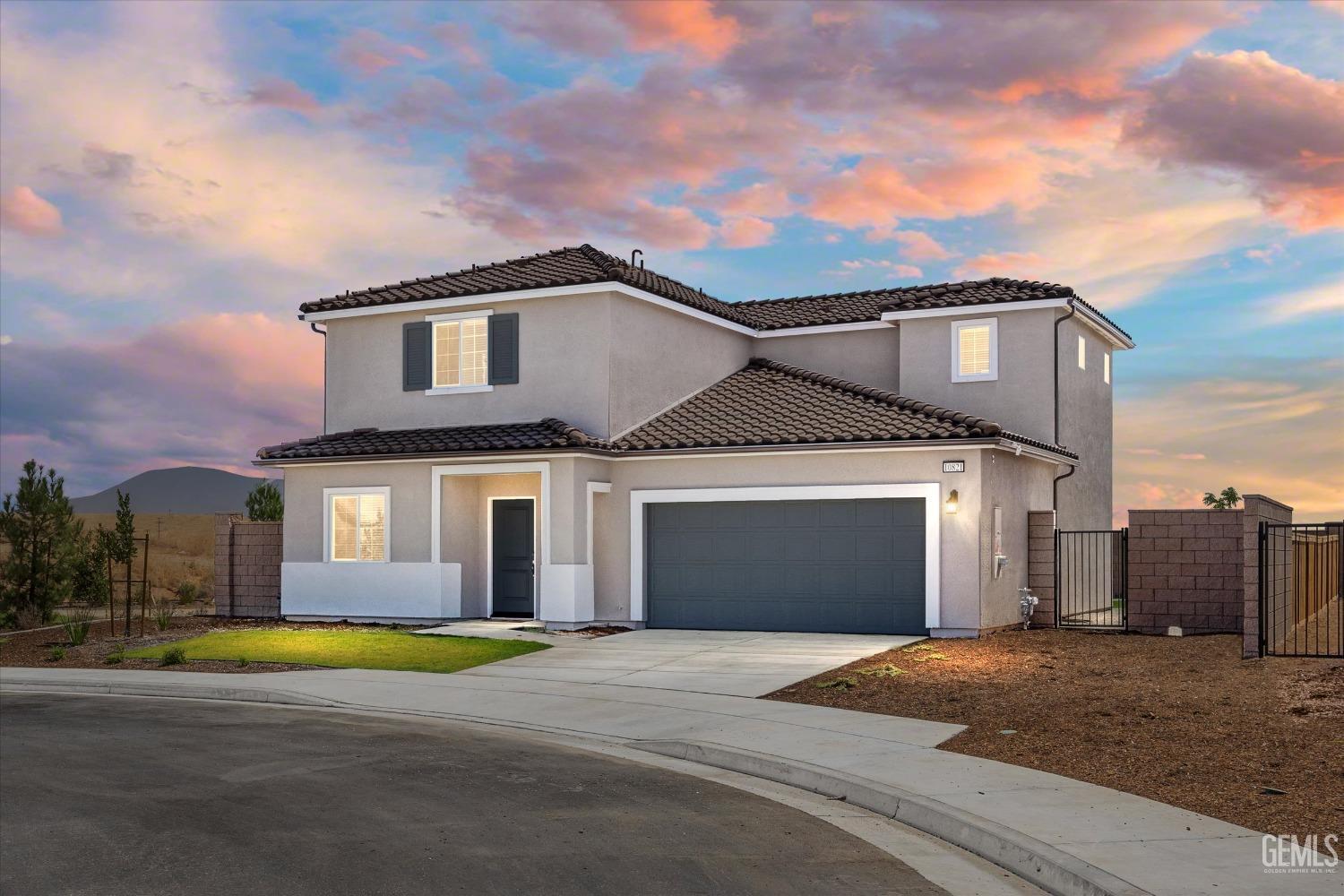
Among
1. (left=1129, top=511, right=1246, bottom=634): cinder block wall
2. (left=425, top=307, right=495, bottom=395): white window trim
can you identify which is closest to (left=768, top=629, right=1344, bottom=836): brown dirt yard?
(left=1129, top=511, right=1246, bottom=634): cinder block wall

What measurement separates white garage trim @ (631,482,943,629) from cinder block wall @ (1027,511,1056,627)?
3.56 meters

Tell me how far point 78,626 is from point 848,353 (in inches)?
698

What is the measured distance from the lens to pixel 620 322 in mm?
25891

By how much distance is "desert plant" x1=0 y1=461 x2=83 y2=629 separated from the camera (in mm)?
28203

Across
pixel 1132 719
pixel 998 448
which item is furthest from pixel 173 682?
pixel 998 448

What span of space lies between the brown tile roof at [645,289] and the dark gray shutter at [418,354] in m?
0.67

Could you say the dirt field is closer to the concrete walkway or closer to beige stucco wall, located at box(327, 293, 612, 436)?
beige stucco wall, located at box(327, 293, 612, 436)

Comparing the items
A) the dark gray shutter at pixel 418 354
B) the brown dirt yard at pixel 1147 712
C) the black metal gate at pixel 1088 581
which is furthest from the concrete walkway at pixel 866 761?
the black metal gate at pixel 1088 581

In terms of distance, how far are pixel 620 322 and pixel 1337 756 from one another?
16986 mm

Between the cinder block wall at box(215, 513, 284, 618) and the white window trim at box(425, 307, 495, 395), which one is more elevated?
the white window trim at box(425, 307, 495, 395)

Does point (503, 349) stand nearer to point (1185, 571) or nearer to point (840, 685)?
point (840, 685)

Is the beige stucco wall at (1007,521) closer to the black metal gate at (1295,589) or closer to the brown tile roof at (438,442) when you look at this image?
the black metal gate at (1295,589)

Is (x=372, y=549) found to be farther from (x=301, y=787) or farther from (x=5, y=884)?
(x=5, y=884)

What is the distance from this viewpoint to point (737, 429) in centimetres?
2505
